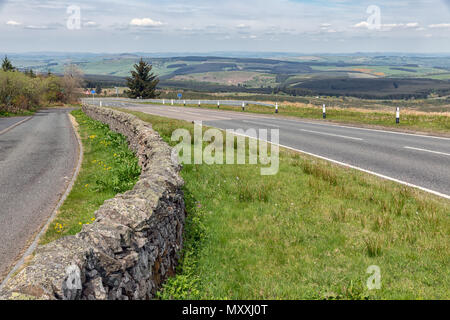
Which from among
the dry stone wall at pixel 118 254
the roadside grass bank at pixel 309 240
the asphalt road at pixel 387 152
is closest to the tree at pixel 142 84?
the asphalt road at pixel 387 152

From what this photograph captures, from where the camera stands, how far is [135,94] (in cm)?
8969

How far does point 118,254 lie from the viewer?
150 inches

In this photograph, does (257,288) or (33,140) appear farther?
(33,140)

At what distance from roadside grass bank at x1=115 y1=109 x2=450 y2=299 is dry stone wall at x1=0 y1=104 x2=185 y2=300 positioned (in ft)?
1.53

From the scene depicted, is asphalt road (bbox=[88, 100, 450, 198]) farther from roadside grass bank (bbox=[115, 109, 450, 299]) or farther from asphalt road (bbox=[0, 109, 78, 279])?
asphalt road (bbox=[0, 109, 78, 279])

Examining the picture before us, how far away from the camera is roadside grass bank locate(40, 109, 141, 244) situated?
7357mm

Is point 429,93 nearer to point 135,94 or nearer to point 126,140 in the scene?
point 135,94

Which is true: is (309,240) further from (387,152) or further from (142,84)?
(142,84)

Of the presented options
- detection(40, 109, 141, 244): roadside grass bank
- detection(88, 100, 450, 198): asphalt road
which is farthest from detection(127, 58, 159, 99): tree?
detection(40, 109, 141, 244): roadside grass bank

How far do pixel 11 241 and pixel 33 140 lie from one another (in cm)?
1635

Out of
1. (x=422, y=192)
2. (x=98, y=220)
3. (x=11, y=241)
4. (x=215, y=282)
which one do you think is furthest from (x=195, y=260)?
(x=422, y=192)

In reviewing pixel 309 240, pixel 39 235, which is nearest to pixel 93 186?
pixel 39 235

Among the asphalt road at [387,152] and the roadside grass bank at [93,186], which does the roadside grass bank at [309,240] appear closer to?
the asphalt road at [387,152]

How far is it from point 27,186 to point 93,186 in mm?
2236
